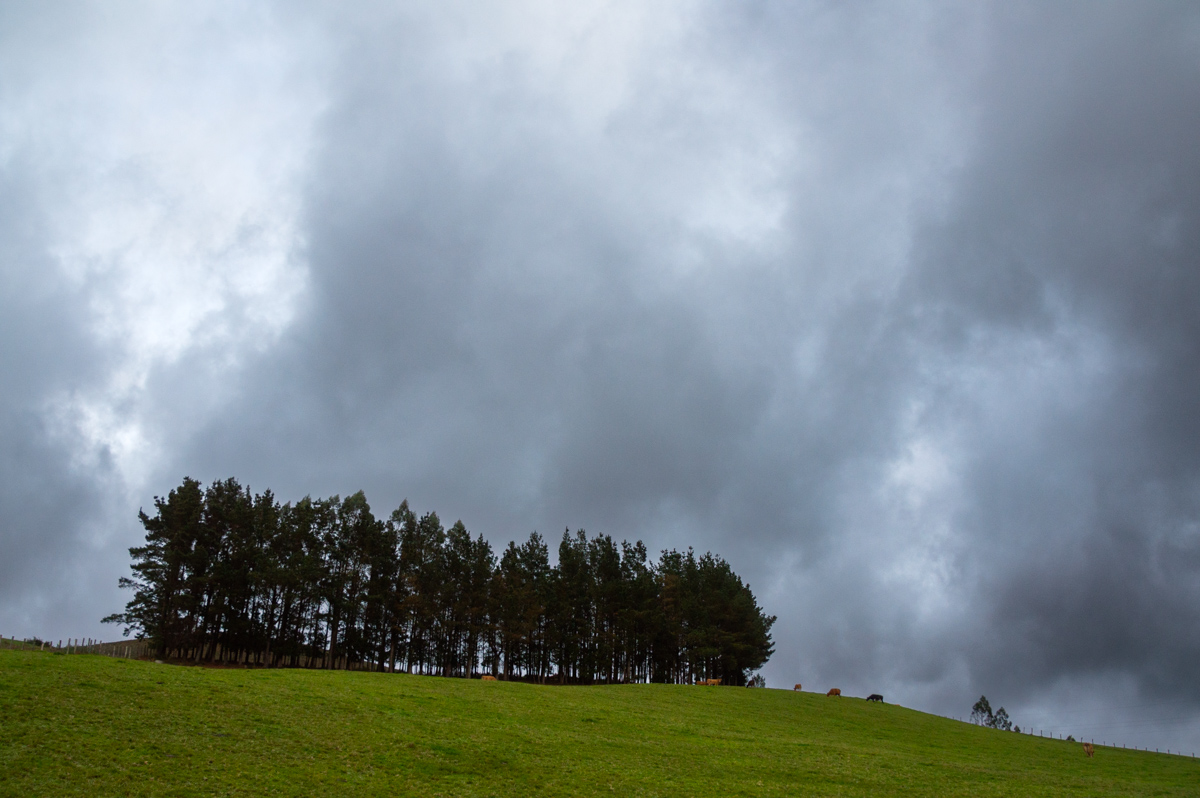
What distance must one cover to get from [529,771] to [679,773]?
808 cm

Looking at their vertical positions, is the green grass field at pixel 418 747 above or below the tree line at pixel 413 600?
below

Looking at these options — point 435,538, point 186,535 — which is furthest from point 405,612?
point 186,535

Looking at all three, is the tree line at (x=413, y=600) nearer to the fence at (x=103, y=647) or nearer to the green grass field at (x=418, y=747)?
the fence at (x=103, y=647)

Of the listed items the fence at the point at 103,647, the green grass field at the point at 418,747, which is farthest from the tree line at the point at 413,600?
the green grass field at the point at 418,747

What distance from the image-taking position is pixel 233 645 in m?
88.6

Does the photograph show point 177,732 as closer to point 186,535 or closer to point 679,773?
point 679,773

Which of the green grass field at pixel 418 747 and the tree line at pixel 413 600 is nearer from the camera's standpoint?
the green grass field at pixel 418 747

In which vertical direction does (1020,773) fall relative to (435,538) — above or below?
below

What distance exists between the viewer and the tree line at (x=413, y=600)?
3339 inches

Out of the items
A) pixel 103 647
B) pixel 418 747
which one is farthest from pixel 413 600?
pixel 418 747

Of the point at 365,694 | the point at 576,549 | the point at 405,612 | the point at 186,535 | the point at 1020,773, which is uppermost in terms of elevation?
the point at 576,549

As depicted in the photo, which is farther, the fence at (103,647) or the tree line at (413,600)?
the tree line at (413,600)

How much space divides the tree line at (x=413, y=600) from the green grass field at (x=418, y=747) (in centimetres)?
3473

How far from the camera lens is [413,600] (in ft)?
307
